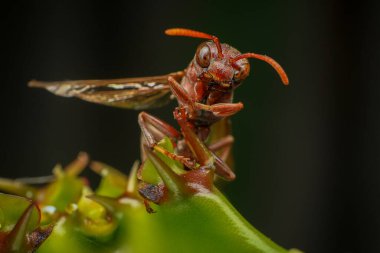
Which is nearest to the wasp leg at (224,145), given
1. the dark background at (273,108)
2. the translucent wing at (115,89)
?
the translucent wing at (115,89)

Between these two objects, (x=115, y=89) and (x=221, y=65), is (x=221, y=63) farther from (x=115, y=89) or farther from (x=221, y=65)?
(x=115, y=89)

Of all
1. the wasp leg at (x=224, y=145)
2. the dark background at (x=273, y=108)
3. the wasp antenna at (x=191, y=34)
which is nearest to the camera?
the wasp antenna at (x=191, y=34)

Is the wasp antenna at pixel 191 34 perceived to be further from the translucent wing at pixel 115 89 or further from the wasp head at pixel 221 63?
the translucent wing at pixel 115 89

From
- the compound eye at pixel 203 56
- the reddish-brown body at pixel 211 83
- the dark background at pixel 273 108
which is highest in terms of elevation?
the compound eye at pixel 203 56

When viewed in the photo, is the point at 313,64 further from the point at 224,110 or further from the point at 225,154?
the point at 224,110

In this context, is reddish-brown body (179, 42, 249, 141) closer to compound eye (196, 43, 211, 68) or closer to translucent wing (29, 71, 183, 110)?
compound eye (196, 43, 211, 68)

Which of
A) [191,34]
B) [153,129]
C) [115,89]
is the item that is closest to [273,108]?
[115,89]
